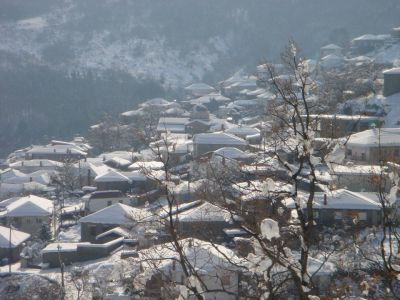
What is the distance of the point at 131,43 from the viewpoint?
51875 mm

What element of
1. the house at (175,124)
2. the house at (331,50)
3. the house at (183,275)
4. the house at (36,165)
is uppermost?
the house at (331,50)

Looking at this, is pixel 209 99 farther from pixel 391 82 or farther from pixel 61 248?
pixel 61 248

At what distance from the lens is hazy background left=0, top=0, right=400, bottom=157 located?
133 feet

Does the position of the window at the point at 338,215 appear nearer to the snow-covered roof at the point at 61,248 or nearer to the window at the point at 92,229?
the snow-covered roof at the point at 61,248

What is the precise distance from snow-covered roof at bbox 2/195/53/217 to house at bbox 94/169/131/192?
169 cm

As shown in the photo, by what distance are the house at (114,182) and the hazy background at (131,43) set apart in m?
19.7

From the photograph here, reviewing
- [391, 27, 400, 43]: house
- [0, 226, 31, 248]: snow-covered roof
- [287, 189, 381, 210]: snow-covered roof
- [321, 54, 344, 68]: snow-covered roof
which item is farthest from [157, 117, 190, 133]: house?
[287, 189, 381, 210]: snow-covered roof

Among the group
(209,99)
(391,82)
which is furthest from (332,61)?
(391,82)

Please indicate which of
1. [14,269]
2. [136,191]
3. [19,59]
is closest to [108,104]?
[19,59]

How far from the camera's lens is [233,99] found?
34250mm

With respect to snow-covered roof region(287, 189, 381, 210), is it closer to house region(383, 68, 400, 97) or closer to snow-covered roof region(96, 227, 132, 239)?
snow-covered roof region(96, 227, 132, 239)

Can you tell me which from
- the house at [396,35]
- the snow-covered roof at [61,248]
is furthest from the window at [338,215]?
the house at [396,35]

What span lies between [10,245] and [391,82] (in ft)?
37.7

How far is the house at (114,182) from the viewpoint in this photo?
17.8m
